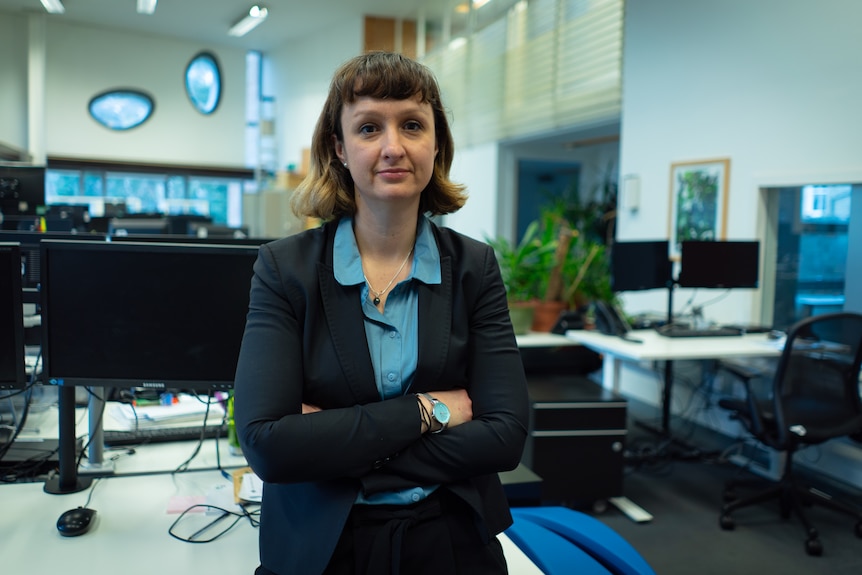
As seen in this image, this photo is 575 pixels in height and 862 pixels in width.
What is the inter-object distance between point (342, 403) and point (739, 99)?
4122 millimetres

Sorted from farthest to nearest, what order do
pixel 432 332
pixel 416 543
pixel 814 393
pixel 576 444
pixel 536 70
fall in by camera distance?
1. pixel 536 70
2. pixel 576 444
3. pixel 814 393
4. pixel 432 332
5. pixel 416 543

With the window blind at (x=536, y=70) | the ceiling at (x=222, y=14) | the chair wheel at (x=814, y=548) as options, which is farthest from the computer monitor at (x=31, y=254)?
the ceiling at (x=222, y=14)

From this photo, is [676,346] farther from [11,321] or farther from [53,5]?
[53,5]

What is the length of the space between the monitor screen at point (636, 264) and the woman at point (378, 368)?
2838 millimetres

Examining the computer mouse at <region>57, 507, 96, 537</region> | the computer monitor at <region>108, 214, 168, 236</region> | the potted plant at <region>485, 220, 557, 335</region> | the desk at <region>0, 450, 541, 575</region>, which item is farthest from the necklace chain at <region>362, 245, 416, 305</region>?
the computer monitor at <region>108, 214, 168, 236</region>

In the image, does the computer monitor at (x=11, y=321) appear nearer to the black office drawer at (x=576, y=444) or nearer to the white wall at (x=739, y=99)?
the black office drawer at (x=576, y=444)

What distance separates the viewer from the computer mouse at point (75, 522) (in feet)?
4.28

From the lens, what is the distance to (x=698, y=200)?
181 inches

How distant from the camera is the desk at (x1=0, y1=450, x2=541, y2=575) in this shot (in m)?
1.21

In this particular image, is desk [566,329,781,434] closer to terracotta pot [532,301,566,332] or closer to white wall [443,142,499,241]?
terracotta pot [532,301,566,332]

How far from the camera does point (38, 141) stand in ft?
31.5

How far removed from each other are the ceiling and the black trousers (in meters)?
7.93

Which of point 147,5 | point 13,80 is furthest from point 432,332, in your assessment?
point 13,80

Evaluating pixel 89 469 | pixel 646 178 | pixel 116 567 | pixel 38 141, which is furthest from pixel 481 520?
pixel 38 141
